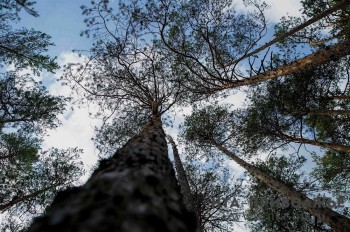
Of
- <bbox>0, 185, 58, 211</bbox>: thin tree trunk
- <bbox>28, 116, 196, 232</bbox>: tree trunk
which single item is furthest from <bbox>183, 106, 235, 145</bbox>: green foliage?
<bbox>28, 116, 196, 232</bbox>: tree trunk

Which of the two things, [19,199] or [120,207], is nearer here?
[120,207]

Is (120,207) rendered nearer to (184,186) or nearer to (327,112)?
(184,186)

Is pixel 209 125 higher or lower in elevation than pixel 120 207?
higher

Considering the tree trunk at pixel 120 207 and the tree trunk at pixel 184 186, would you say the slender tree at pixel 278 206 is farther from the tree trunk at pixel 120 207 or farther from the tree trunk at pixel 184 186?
the tree trunk at pixel 120 207

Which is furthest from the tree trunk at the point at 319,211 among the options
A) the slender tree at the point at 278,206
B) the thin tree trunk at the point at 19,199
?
the thin tree trunk at the point at 19,199

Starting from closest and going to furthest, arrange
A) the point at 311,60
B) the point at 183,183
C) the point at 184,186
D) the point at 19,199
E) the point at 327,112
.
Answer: the point at 311,60
the point at 184,186
the point at 183,183
the point at 327,112
the point at 19,199

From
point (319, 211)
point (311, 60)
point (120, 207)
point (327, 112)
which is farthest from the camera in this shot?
point (327, 112)

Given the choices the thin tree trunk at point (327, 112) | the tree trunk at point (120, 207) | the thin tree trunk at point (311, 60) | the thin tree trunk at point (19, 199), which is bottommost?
the tree trunk at point (120, 207)

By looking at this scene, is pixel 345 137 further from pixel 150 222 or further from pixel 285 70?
pixel 150 222

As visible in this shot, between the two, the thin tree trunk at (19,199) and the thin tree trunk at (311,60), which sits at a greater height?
the thin tree trunk at (311,60)

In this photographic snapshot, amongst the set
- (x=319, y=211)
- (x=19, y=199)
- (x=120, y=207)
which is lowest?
(x=120, y=207)

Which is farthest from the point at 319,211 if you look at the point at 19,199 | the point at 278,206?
the point at 19,199

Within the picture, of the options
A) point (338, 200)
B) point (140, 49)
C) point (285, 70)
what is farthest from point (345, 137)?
point (140, 49)

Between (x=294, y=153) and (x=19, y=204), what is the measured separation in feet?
39.8
